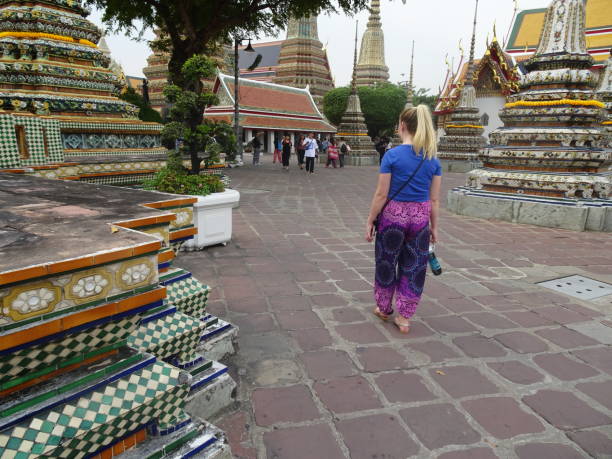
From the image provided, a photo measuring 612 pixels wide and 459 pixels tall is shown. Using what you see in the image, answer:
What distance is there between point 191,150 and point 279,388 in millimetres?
3806

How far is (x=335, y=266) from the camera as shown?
483 centimetres

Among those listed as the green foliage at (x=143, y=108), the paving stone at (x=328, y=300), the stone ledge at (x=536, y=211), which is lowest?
the paving stone at (x=328, y=300)

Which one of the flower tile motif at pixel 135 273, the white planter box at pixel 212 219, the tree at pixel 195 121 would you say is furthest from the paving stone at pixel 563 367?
the tree at pixel 195 121

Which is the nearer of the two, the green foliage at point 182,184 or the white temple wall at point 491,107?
the green foliage at point 182,184

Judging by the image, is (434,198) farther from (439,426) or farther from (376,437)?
(376,437)

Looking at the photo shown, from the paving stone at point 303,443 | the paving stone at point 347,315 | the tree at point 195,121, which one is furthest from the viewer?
the tree at point 195,121

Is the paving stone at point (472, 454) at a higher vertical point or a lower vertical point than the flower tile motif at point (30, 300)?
lower

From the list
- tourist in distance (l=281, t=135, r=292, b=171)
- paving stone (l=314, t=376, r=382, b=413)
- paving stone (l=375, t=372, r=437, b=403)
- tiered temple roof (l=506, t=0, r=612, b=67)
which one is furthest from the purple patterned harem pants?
tiered temple roof (l=506, t=0, r=612, b=67)

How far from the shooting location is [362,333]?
10.5 ft

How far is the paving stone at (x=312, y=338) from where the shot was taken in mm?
2979

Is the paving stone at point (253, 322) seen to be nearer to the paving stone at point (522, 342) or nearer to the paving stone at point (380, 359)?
the paving stone at point (380, 359)

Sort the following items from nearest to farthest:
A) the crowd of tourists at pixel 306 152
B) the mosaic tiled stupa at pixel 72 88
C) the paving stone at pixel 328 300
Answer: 1. the paving stone at pixel 328 300
2. the mosaic tiled stupa at pixel 72 88
3. the crowd of tourists at pixel 306 152

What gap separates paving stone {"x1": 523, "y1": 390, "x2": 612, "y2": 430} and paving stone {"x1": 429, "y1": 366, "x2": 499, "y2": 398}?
227 mm

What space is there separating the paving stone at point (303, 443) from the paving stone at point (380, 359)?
0.68m
